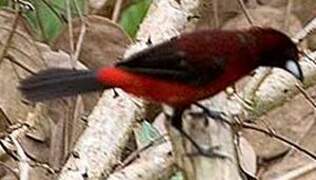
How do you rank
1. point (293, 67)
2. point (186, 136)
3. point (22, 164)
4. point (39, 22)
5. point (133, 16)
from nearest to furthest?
point (186, 136), point (293, 67), point (22, 164), point (39, 22), point (133, 16)

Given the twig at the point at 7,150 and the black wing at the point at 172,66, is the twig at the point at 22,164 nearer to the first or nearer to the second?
the twig at the point at 7,150

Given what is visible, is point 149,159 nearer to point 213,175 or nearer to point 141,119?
point 141,119

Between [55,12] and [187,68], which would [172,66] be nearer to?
[187,68]

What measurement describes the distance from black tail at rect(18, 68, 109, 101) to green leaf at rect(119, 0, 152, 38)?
1918 mm

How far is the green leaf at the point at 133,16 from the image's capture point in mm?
5500

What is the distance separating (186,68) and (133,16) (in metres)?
2.15

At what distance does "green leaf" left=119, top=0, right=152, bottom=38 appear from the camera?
5.50 meters

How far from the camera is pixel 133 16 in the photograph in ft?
18.2

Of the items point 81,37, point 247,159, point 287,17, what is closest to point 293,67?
point 247,159

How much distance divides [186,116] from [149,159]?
0.60 m

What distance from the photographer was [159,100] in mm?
3502

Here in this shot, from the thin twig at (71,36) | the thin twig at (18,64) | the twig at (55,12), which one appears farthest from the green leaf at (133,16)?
the thin twig at (18,64)

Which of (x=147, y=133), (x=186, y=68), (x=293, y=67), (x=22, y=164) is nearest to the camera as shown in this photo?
(x=186, y=68)

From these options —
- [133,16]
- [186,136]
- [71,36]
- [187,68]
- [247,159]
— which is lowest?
[247,159]
